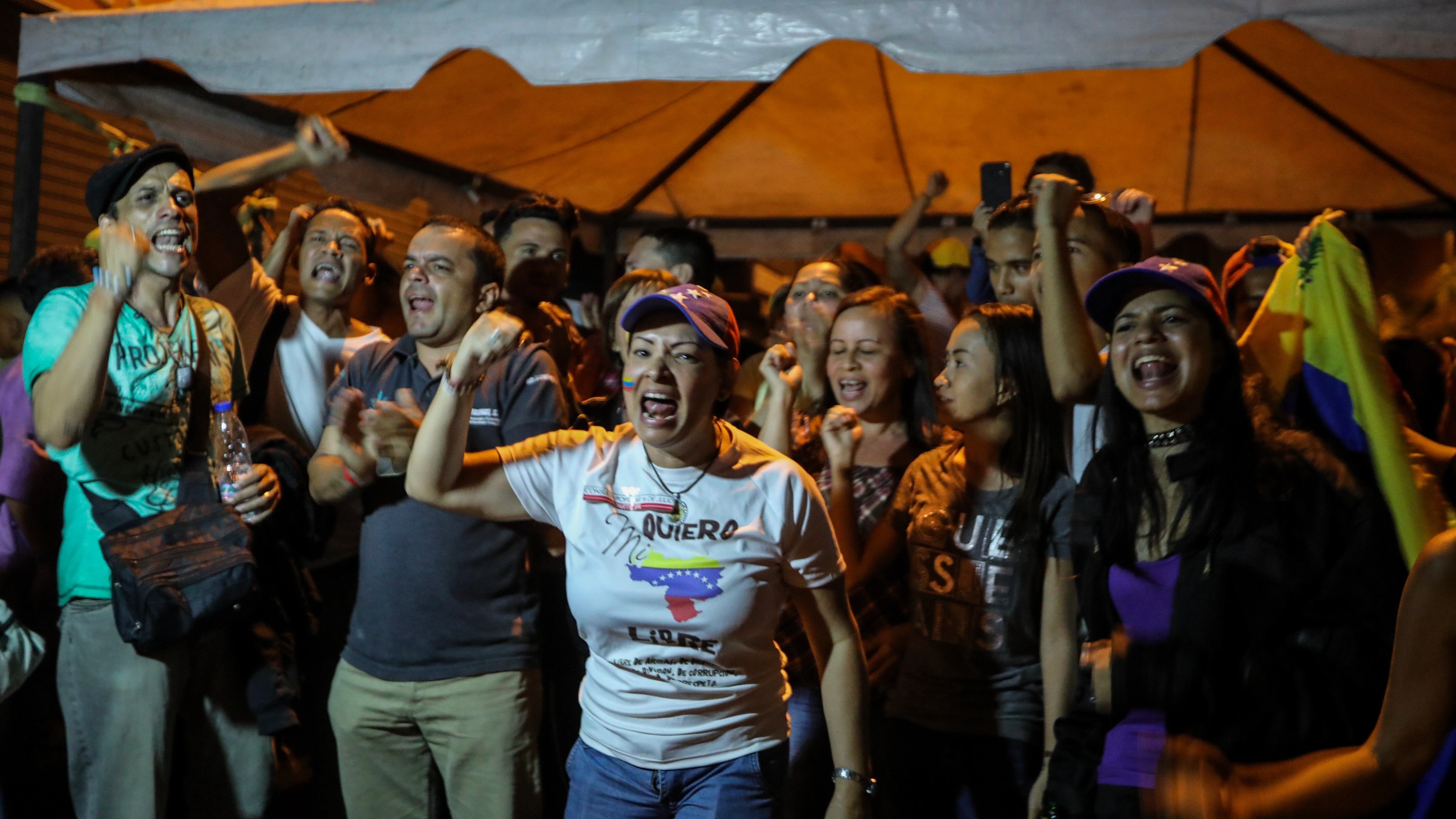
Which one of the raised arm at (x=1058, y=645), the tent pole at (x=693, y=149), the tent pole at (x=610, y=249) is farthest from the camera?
the tent pole at (x=610, y=249)

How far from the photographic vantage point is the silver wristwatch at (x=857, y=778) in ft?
8.31

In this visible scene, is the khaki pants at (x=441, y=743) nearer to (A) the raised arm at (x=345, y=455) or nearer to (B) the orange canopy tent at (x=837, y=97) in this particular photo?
(A) the raised arm at (x=345, y=455)

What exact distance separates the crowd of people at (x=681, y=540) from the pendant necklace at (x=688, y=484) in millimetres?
10

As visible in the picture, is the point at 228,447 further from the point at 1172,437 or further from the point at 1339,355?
the point at 1339,355

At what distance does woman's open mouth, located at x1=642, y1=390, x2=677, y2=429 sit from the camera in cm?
251

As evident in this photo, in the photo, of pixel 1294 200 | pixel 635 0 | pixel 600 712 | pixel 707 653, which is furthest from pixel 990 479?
pixel 1294 200

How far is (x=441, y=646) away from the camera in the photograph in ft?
9.90

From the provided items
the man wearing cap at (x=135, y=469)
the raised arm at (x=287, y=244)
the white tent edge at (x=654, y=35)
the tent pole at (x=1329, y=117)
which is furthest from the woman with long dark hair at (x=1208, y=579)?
the tent pole at (x=1329, y=117)

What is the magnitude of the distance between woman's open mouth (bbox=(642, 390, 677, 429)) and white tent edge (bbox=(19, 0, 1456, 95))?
1.70m

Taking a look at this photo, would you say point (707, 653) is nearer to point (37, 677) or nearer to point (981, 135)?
point (37, 677)

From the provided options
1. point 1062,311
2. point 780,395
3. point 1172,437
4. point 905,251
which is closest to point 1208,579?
point 1172,437

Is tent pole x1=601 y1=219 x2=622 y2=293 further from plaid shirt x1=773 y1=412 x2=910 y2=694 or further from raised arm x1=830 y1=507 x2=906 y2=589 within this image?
raised arm x1=830 y1=507 x2=906 y2=589

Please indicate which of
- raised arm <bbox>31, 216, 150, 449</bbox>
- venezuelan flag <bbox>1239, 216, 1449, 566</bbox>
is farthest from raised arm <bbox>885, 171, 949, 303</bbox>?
raised arm <bbox>31, 216, 150, 449</bbox>

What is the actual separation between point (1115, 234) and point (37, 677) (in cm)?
419
